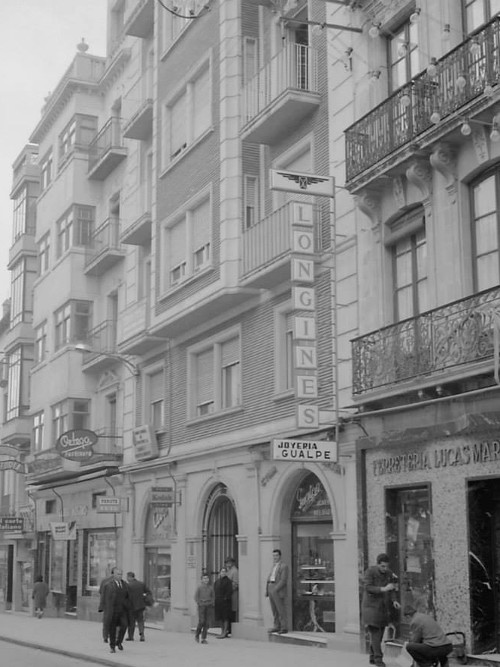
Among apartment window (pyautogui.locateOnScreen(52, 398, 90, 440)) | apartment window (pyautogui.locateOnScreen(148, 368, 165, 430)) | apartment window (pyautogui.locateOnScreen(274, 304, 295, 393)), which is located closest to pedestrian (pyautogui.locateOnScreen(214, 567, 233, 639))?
apartment window (pyautogui.locateOnScreen(274, 304, 295, 393))

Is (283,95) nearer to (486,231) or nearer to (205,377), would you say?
(486,231)

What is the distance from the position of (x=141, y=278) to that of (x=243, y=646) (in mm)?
13358

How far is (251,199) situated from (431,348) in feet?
28.3

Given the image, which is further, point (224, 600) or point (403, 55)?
point (224, 600)

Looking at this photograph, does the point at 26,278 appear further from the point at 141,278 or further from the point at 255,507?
the point at 255,507

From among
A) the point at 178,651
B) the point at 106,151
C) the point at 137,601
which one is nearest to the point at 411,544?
the point at 178,651

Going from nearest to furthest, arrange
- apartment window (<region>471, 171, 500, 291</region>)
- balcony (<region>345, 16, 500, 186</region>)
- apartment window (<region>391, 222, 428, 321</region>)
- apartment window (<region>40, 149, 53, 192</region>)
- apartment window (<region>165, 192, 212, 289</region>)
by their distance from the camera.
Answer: balcony (<region>345, 16, 500, 186</region>), apartment window (<region>471, 171, 500, 291</region>), apartment window (<region>391, 222, 428, 321</region>), apartment window (<region>165, 192, 212, 289</region>), apartment window (<region>40, 149, 53, 192</region>)

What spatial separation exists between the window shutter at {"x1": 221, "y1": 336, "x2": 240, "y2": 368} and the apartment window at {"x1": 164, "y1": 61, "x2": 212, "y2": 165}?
5.01 meters

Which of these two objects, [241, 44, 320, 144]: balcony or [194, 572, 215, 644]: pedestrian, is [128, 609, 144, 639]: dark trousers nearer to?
[194, 572, 215, 644]: pedestrian

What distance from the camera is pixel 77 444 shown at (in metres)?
31.3

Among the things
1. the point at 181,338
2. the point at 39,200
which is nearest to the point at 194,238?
the point at 181,338

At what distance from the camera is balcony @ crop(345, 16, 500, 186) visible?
52.0 feet

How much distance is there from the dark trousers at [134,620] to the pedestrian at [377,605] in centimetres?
711

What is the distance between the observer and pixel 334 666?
16.6 m
